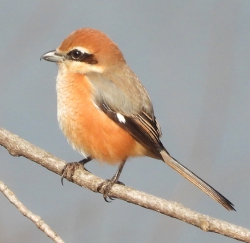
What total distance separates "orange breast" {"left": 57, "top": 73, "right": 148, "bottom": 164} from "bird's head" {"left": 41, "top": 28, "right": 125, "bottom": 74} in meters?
0.14

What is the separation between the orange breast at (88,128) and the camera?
3.31 m

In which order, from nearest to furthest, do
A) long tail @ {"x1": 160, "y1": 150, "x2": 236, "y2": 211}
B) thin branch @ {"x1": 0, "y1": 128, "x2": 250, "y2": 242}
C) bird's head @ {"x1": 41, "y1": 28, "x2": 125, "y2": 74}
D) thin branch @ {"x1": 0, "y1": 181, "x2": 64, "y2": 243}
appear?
1. thin branch @ {"x1": 0, "y1": 181, "x2": 64, "y2": 243}
2. thin branch @ {"x1": 0, "y1": 128, "x2": 250, "y2": 242}
3. long tail @ {"x1": 160, "y1": 150, "x2": 236, "y2": 211}
4. bird's head @ {"x1": 41, "y1": 28, "x2": 125, "y2": 74}

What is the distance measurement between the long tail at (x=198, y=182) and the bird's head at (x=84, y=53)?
769 millimetres

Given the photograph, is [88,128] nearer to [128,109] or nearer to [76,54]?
[128,109]

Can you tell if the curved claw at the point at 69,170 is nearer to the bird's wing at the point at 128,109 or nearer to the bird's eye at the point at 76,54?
the bird's wing at the point at 128,109

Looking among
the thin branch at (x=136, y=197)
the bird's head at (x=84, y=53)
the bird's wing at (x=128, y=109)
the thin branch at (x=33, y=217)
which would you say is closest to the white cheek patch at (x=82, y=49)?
the bird's head at (x=84, y=53)

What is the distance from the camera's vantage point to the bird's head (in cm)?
350

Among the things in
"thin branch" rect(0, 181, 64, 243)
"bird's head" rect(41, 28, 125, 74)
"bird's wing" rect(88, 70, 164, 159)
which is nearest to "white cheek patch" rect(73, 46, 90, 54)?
"bird's head" rect(41, 28, 125, 74)

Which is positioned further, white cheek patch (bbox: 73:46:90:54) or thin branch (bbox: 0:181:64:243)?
white cheek patch (bbox: 73:46:90:54)

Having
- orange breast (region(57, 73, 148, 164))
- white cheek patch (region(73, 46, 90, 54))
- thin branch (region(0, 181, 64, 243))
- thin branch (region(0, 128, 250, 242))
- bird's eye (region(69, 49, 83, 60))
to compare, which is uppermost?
white cheek patch (region(73, 46, 90, 54))

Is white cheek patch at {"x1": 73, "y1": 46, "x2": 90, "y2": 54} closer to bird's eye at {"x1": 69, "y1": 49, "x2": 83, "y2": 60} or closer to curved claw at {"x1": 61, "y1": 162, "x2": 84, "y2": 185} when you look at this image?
bird's eye at {"x1": 69, "y1": 49, "x2": 83, "y2": 60}

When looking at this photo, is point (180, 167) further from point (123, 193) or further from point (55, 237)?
point (55, 237)

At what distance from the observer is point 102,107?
336 centimetres

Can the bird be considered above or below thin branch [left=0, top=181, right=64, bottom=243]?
above
